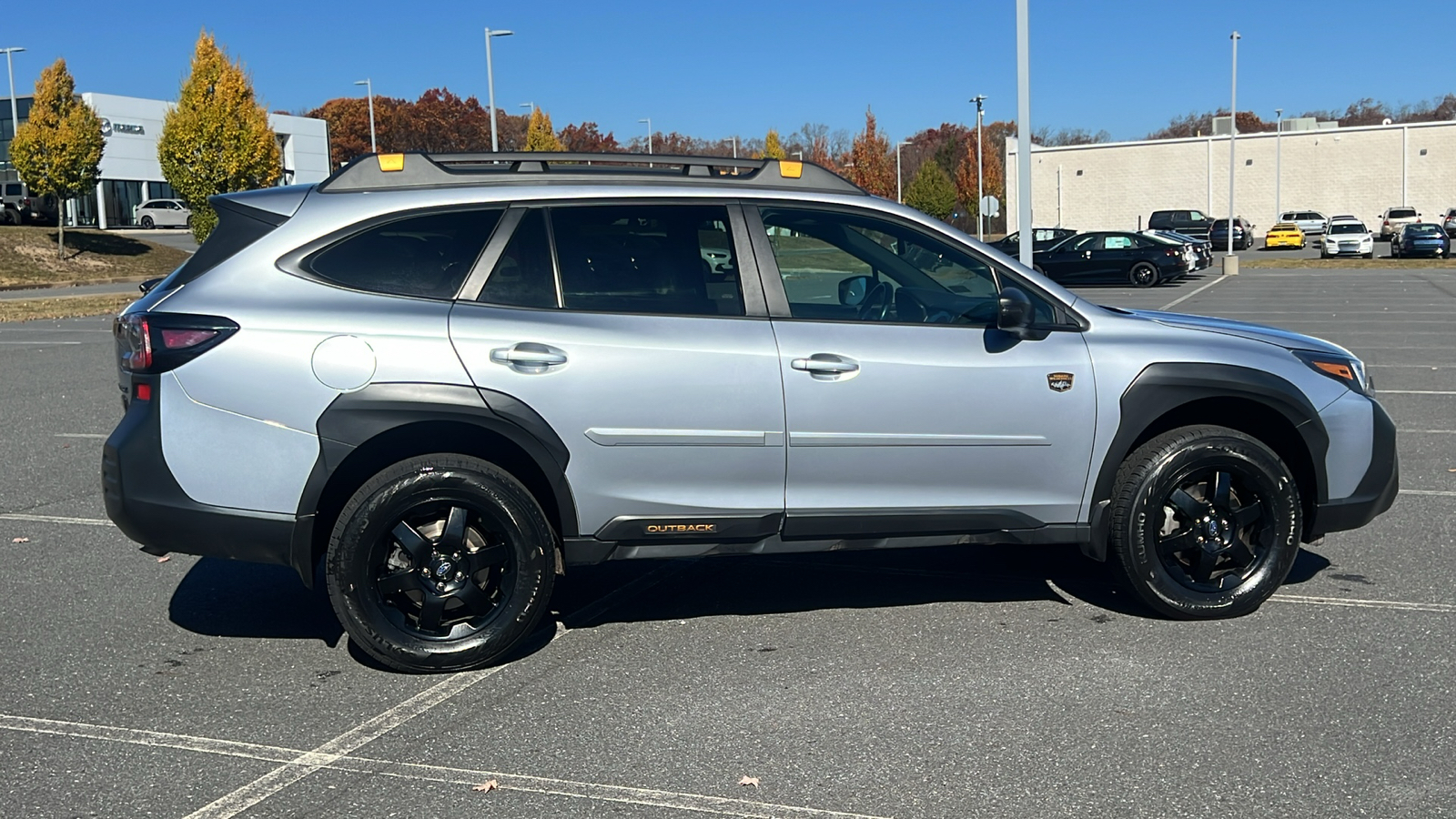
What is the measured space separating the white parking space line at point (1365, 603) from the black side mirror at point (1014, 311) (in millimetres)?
1766

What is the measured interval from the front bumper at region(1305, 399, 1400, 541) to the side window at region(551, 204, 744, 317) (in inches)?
99.3

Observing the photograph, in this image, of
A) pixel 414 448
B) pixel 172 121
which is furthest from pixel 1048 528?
pixel 172 121

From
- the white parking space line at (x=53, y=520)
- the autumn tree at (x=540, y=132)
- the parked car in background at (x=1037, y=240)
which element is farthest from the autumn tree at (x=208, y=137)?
the white parking space line at (x=53, y=520)

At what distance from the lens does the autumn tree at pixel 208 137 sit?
118 feet

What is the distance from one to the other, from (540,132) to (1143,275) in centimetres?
2596

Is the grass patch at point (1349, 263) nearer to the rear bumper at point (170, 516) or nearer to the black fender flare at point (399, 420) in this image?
the black fender flare at point (399, 420)

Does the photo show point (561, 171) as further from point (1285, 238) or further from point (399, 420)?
point (1285, 238)

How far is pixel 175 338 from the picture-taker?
4645mm

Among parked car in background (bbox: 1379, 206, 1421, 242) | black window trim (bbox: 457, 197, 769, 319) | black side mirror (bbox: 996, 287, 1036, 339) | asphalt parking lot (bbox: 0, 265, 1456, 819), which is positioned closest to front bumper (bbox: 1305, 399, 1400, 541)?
asphalt parking lot (bbox: 0, 265, 1456, 819)

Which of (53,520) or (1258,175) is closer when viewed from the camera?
(53,520)

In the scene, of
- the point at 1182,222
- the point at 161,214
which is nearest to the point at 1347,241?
the point at 1182,222

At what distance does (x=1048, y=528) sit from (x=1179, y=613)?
631mm

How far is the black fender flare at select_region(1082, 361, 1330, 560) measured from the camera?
524 centimetres

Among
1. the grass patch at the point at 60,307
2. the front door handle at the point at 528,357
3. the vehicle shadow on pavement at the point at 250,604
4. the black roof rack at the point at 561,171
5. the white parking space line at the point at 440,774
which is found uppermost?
the black roof rack at the point at 561,171
